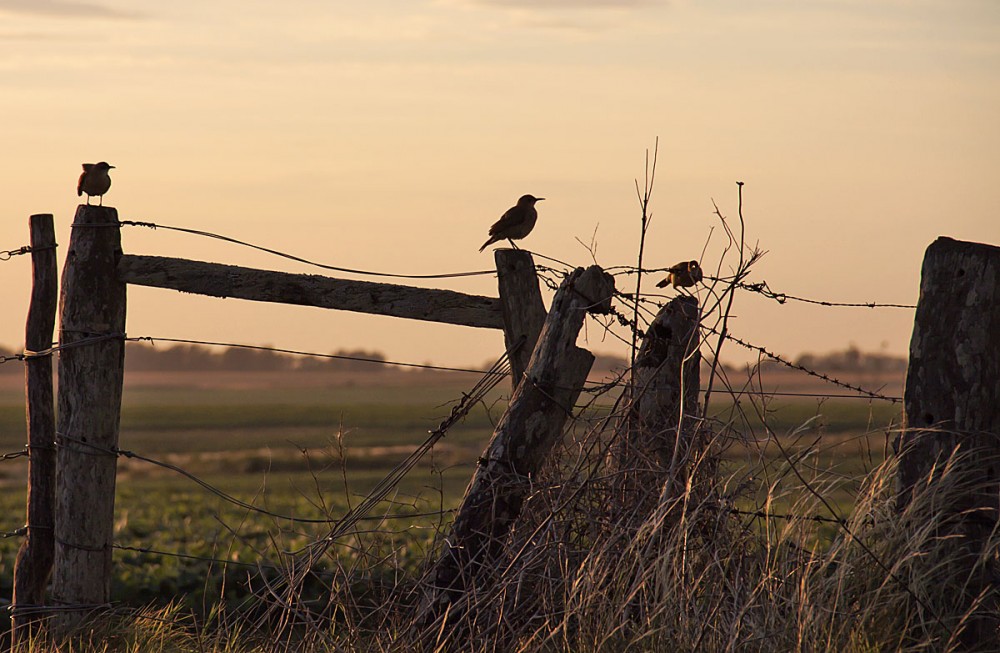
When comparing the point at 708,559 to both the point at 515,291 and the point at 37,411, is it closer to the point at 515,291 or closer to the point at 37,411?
the point at 515,291

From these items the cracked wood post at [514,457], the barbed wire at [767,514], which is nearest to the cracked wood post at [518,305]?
the cracked wood post at [514,457]

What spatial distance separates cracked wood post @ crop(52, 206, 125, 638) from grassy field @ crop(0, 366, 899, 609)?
271mm

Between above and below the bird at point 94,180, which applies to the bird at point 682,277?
below

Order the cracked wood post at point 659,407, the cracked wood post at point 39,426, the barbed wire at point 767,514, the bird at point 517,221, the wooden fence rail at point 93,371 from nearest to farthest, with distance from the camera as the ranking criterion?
the barbed wire at point 767,514
the cracked wood post at point 659,407
the wooden fence rail at point 93,371
the cracked wood post at point 39,426
the bird at point 517,221

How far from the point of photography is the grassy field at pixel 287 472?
496 centimetres

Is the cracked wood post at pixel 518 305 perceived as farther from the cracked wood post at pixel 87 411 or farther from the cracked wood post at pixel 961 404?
the cracked wood post at pixel 87 411

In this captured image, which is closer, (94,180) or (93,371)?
(93,371)

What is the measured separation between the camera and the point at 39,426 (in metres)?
5.98

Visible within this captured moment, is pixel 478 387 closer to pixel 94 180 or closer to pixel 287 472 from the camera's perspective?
pixel 94 180

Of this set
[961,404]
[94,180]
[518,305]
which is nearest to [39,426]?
[94,180]

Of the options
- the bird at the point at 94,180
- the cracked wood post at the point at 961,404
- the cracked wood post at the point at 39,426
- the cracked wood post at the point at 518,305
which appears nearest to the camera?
the cracked wood post at the point at 961,404

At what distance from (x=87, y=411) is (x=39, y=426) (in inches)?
19.1

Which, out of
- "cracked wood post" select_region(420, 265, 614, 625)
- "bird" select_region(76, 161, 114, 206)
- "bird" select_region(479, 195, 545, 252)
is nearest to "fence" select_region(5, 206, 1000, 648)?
"cracked wood post" select_region(420, 265, 614, 625)

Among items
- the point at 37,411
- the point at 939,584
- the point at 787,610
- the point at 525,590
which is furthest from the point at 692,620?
the point at 37,411
